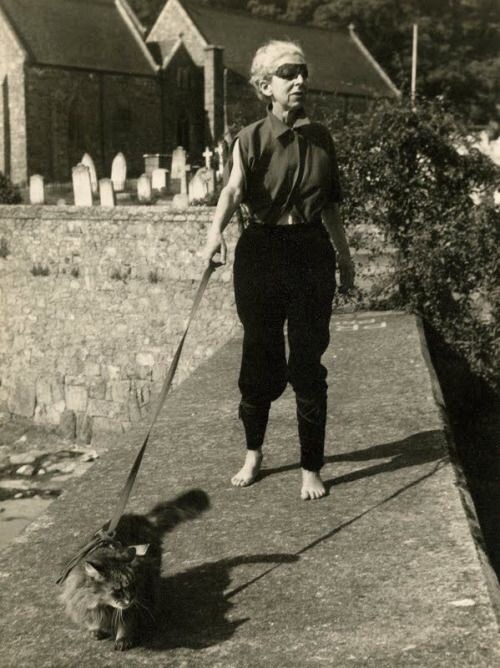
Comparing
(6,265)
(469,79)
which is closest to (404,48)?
(469,79)

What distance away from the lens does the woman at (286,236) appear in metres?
4.03

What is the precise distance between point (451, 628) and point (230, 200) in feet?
6.41

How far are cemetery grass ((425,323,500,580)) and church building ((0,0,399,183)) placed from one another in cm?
2406

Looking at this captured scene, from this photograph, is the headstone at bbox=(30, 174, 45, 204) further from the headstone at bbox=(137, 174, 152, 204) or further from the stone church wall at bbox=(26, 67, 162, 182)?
the stone church wall at bbox=(26, 67, 162, 182)

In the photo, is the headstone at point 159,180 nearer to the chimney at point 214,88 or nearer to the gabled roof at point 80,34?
the gabled roof at point 80,34

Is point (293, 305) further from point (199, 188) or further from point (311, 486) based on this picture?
point (199, 188)

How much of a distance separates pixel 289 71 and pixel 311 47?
44.5 m

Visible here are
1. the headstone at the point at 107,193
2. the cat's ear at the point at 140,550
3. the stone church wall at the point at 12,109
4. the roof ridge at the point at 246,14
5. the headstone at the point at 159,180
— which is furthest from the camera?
the roof ridge at the point at 246,14

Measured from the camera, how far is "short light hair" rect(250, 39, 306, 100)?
3.99 m

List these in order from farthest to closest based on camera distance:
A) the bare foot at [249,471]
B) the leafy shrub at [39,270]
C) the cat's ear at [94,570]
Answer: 1. the leafy shrub at [39,270]
2. the bare foot at [249,471]
3. the cat's ear at [94,570]

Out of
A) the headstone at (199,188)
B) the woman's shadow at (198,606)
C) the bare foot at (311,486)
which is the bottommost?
the woman's shadow at (198,606)

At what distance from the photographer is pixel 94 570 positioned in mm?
2848

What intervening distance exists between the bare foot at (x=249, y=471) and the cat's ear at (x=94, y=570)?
1.68 meters

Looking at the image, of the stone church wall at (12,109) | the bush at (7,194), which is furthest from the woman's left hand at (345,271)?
the stone church wall at (12,109)
